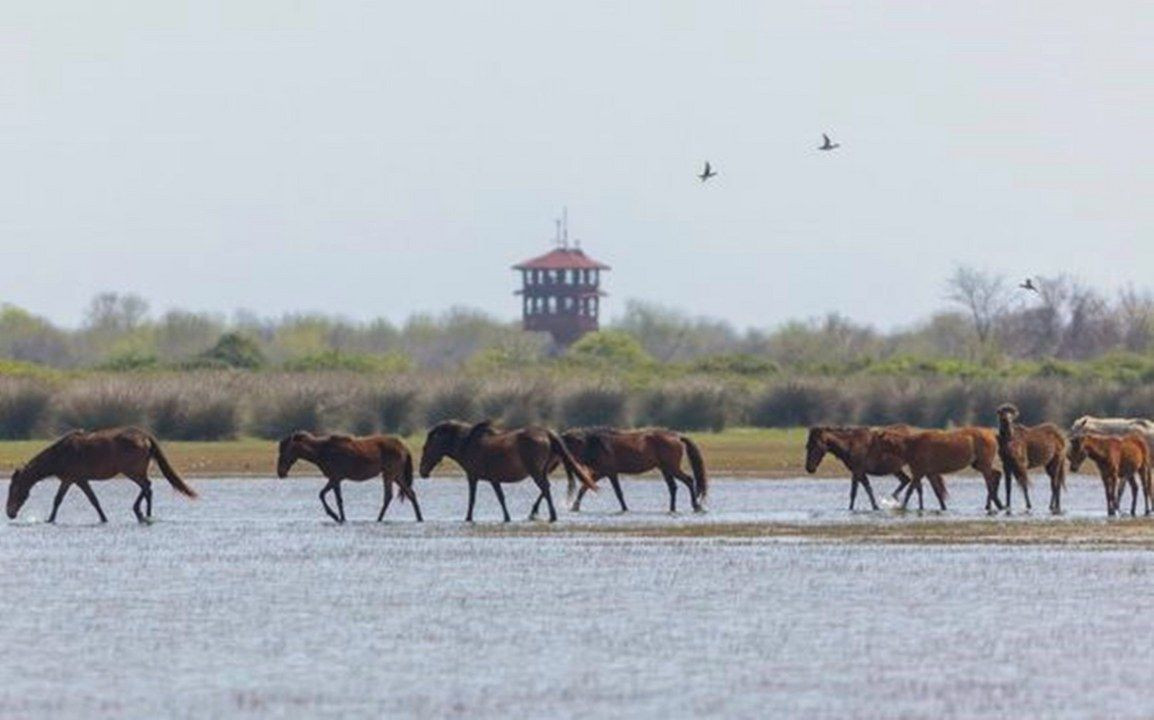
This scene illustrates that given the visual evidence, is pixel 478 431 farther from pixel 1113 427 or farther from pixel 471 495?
pixel 1113 427

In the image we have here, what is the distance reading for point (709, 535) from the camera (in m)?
32.5

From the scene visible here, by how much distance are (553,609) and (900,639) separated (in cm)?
331

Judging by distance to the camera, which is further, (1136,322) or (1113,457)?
(1136,322)

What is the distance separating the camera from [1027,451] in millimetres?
38000

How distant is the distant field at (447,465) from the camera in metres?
50.2

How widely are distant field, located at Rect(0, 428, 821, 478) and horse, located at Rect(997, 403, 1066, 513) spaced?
453 inches

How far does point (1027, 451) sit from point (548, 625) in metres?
15.6

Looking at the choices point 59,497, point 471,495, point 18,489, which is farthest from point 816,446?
point 18,489

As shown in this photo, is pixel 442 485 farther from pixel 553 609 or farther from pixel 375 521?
pixel 553 609

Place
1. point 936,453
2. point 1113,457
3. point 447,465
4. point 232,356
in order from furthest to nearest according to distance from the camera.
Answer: point 232,356 → point 447,465 → point 936,453 → point 1113,457

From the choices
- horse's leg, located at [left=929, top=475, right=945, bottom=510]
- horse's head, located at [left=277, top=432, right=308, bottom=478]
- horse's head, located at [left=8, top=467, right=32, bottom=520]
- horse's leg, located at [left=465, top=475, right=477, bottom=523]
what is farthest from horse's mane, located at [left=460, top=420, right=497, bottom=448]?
horse's leg, located at [left=929, top=475, right=945, bottom=510]

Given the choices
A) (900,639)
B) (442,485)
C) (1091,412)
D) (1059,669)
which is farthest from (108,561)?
(1091,412)

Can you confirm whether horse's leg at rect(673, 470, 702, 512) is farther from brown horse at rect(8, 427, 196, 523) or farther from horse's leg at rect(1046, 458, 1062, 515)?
brown horse at rect(8, 427, 196, 523)

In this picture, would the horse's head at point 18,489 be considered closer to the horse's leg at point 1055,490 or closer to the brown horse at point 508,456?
the brown horse at point 508,456
